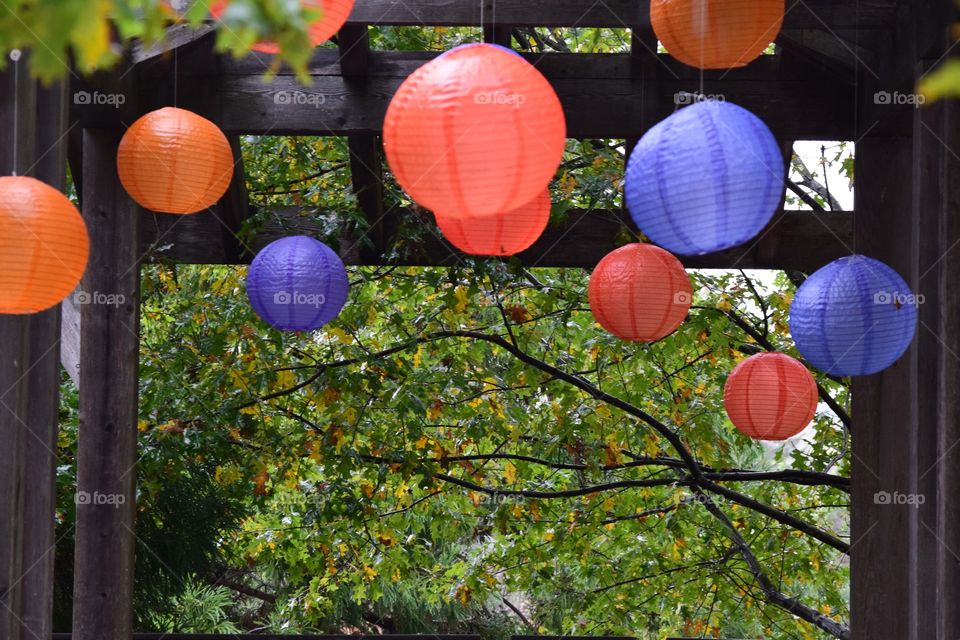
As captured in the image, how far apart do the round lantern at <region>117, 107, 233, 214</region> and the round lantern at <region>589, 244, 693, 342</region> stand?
1.34 m

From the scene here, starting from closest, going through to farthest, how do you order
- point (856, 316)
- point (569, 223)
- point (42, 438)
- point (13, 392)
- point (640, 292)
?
point (13, 392) < point (42, 438) < point (856, 316) < point (640, 292) < point (569, 223)

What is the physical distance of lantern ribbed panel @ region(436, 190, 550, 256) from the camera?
3.33 meters

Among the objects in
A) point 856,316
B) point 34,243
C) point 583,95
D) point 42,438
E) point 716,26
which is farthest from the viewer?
point 583,95

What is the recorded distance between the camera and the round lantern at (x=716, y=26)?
3.21m

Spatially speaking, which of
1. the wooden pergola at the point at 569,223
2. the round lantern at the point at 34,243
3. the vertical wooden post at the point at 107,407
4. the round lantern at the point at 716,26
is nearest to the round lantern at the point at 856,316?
the wooden pergola at the point at 569,223

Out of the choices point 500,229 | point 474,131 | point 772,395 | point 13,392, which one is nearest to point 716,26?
point 500,229

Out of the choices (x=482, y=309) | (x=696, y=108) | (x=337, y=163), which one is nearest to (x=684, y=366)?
(x=482, y=309)

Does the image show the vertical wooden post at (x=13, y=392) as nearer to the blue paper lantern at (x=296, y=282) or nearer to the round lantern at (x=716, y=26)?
the blue paper lantern at (x=296, y=282)

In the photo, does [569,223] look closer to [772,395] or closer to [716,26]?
[772,395]

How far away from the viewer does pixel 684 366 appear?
6.81 m

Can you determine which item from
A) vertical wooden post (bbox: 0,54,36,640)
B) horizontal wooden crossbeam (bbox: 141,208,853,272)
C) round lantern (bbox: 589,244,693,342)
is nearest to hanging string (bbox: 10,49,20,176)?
vertical wooden post (bbox: 0,54,36,640)

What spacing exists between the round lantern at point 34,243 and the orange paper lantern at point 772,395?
101 inches

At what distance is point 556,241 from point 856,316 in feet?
7.07

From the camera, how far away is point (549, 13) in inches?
166
